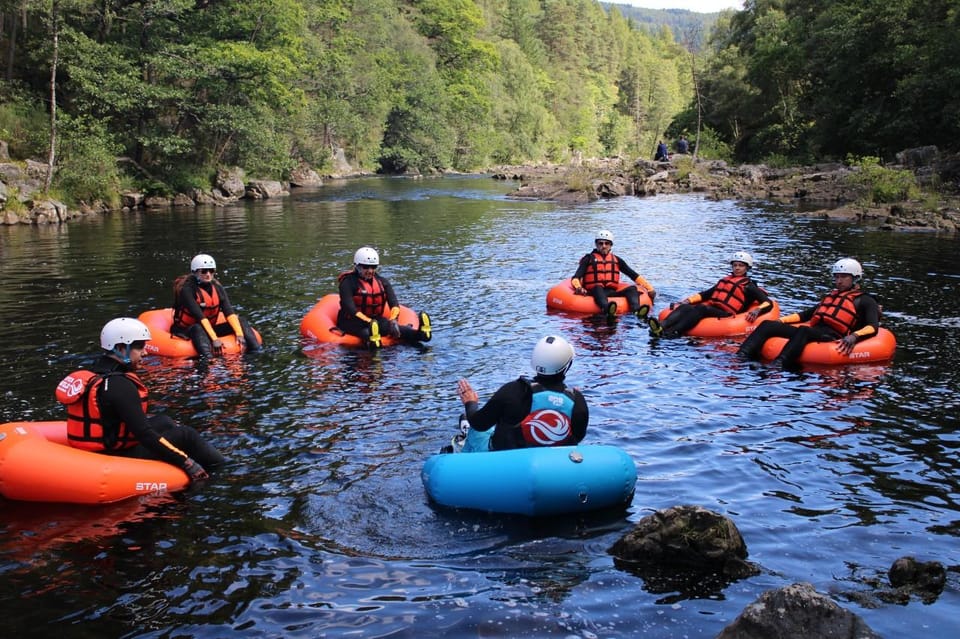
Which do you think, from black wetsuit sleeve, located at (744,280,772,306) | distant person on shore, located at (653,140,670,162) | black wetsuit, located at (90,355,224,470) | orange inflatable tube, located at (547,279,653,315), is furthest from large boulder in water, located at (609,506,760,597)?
distant person on shore, located at (653,140,670,162)

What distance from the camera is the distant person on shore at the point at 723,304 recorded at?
12742 millimetres

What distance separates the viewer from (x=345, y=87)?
2212 inches

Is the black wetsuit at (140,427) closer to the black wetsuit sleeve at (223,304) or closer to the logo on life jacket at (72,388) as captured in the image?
the logo on life jacket at (72,388)

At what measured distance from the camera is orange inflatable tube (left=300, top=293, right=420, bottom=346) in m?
12.1

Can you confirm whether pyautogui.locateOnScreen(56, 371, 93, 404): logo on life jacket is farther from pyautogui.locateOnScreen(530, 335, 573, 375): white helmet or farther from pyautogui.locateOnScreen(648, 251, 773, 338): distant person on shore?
pyautogui.locateOnScreen(648, 251, 773, 338): distant person on shore

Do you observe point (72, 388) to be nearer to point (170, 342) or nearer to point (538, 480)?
point (538, 480)

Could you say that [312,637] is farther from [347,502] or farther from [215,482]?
[215,482]

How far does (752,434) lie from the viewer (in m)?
8.46

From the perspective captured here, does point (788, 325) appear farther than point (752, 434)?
Yes

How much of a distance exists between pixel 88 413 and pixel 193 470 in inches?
41.6

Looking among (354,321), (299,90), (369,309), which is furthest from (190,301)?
(299,90)

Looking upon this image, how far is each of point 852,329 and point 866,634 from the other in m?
8.00

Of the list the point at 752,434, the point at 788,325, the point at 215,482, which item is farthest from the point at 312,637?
the point at 788,325

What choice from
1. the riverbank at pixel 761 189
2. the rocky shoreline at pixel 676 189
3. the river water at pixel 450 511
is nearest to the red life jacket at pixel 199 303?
the river water at pixel 450 511
